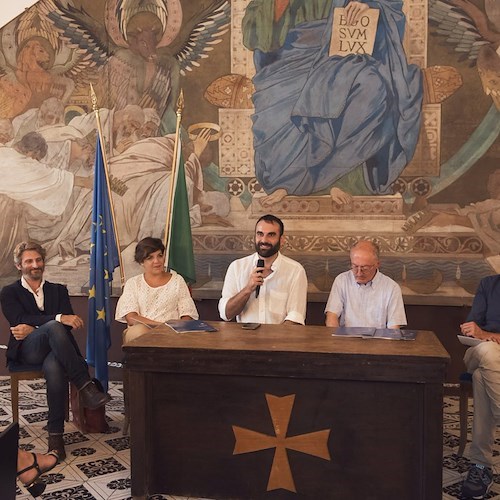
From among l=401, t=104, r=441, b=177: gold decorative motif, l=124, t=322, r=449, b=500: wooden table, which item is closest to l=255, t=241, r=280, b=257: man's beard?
l=124, t=322, r=449, b=500: wooden table

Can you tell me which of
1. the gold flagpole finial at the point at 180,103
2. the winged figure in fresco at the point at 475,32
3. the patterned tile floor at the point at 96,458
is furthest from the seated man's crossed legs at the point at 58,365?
the winged figure in fresco at the point at 475,32

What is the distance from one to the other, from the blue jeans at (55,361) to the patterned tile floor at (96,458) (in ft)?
0.97

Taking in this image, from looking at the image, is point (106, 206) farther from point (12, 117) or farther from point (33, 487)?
point (33, 487)

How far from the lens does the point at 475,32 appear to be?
19.0 feet

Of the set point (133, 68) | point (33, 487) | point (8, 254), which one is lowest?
point (33, 487)

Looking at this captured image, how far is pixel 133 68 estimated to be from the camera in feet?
20.6

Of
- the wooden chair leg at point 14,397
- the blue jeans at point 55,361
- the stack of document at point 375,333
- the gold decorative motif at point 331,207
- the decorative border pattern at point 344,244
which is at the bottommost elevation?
the wooden chair leg at point 14,397

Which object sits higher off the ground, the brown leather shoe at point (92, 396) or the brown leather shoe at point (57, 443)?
the brown leather shoe at point (92, 396)

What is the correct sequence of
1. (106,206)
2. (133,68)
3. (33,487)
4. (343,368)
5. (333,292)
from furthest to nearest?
1. (133,68)
2. (106,206)
3. (333,292)
4. (343,368)
5. (33,487)

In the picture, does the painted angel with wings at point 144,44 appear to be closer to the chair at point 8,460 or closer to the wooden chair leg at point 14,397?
the wooden chair leg at point 14,397

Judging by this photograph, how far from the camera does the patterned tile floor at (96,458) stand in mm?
3850

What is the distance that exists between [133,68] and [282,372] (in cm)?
376

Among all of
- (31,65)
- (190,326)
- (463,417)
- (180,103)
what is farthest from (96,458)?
(31,65)

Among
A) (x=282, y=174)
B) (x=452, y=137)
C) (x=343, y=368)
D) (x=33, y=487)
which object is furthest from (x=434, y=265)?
(x=33, y=487)
